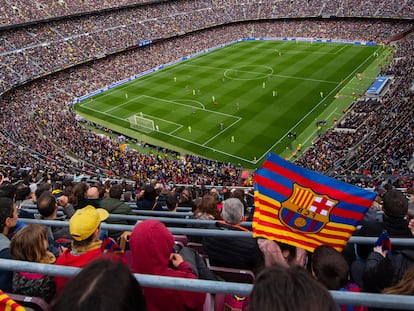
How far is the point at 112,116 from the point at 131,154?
13.2 m

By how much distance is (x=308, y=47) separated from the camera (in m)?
66.5

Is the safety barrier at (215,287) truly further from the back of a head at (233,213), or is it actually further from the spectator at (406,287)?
the back of a head at (233,213)

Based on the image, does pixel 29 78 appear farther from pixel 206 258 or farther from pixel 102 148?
pixel 206 258

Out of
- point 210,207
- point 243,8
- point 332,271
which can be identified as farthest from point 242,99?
point 243,8

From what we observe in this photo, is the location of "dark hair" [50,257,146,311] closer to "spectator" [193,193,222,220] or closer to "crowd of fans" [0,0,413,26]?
"spectator" [193,193,222,220]

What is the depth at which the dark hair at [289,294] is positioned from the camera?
1905 millimetres

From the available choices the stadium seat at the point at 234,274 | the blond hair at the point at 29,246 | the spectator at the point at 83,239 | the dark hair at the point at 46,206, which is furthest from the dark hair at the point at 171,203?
the blond hair at the point at 29,246

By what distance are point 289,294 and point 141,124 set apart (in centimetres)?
4143

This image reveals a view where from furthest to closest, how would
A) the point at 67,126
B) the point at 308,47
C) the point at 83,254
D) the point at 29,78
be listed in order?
1. the point at 308,47
2. the point at 29,78
3. the point at 67,126
4. the point at 83,254

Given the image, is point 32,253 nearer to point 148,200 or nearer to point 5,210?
point 5,210

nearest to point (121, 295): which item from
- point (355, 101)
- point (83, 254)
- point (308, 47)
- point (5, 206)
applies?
point (83, 254)

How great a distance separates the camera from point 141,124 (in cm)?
4228

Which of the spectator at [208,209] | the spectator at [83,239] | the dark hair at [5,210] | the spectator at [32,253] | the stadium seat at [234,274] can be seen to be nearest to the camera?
the spectator at [32,253]

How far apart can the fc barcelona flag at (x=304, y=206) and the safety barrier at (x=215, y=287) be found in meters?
1.96
